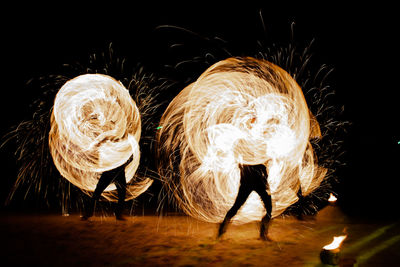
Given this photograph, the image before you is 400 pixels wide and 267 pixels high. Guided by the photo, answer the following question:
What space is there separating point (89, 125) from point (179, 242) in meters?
3.57

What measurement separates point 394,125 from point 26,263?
74.7 ft

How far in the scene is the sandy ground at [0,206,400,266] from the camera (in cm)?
432

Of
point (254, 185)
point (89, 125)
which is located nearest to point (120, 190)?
point (89, 125)

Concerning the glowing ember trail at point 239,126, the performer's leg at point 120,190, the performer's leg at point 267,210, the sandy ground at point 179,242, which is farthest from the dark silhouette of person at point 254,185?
the performer's leg at point 120,190

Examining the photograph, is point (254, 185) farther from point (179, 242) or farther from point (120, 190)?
point (120, 190)

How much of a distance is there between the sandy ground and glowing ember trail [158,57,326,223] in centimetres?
59

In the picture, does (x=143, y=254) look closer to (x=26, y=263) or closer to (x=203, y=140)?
(x=26, y=263)

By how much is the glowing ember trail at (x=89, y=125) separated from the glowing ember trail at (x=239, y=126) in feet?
2.70

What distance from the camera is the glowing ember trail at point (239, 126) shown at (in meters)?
6.74

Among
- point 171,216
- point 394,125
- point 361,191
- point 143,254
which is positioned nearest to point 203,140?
point 171,216

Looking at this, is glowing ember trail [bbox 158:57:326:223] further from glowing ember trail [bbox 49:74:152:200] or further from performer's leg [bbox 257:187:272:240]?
performer's leg [bbox 257:187:272:240]

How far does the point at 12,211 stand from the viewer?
25.3 feet

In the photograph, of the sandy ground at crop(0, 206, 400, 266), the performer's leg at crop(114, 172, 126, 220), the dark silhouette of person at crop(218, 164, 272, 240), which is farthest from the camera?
the performer's leg at crop(114, 172, 126, 220)

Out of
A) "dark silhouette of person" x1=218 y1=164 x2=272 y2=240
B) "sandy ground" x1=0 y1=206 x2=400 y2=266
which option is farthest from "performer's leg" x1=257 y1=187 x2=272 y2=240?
"sandy ground" x1=0 y1=206 x2=400 y2=266
